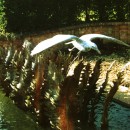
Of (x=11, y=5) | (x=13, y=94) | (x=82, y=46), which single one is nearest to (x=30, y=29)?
(x=11, y=5)

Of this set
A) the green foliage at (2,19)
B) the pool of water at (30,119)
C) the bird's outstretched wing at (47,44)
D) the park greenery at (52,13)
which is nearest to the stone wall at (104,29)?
the park greenery at (52,13)

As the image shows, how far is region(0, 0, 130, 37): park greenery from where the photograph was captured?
15.2 m

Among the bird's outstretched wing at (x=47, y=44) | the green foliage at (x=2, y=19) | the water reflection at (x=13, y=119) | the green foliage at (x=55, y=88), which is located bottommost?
the water reflection at (x=13, y=119)

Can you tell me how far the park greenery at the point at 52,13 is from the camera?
49.8 ft

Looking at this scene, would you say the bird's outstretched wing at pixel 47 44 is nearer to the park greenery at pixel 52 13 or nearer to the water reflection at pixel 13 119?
the water reflection at pixel 13 119

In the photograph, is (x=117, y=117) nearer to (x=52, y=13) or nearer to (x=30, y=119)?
(x=30, y=119)

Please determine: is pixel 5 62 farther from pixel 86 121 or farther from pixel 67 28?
pixel 67 28

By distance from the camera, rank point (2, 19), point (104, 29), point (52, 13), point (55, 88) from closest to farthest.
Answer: point (55, 88) < point (104, 29) < point (2, 19) < point (52, 13)

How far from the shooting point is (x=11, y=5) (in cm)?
1503

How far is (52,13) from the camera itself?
15.8 meters

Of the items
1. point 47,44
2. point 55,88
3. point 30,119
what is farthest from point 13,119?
point 47,44

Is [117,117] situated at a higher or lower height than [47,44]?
lower

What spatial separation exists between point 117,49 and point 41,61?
763 centimetres

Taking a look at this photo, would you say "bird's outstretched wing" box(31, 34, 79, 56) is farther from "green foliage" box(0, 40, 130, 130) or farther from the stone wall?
the stone wall
